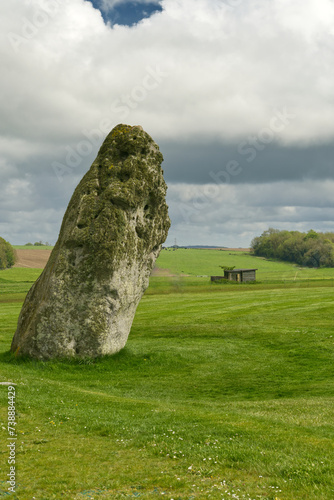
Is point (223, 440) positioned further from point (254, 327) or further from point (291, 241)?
point (291, 241)

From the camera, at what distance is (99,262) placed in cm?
2045

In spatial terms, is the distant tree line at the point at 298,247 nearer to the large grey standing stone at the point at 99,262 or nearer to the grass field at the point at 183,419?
the grass field at the point at 183,419

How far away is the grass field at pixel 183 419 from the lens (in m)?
7.59

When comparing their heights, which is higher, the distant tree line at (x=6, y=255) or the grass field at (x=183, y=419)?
the distant tree line at (x=6, y=255)

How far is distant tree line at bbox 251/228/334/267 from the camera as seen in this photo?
444 feet

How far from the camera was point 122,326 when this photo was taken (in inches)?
878

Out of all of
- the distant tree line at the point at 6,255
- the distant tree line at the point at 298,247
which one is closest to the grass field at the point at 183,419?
the distant tree line at the point at 6,255

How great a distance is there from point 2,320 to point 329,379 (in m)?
29.5

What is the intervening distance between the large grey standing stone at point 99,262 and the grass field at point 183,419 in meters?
1.27

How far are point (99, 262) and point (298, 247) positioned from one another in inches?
5601

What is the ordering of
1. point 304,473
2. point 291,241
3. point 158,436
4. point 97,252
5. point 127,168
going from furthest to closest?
point 291,241 < point 127,168 < point 97,252 < point 158,436 < point 304,473

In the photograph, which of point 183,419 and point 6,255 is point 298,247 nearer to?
point 6,255

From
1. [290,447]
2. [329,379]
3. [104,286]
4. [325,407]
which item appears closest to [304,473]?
[290,447]

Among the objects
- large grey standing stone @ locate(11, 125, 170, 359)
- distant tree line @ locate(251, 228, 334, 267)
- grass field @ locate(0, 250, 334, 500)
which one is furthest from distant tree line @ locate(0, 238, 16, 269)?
large grey standing stone @ locate(11, 125, 170, 359)
